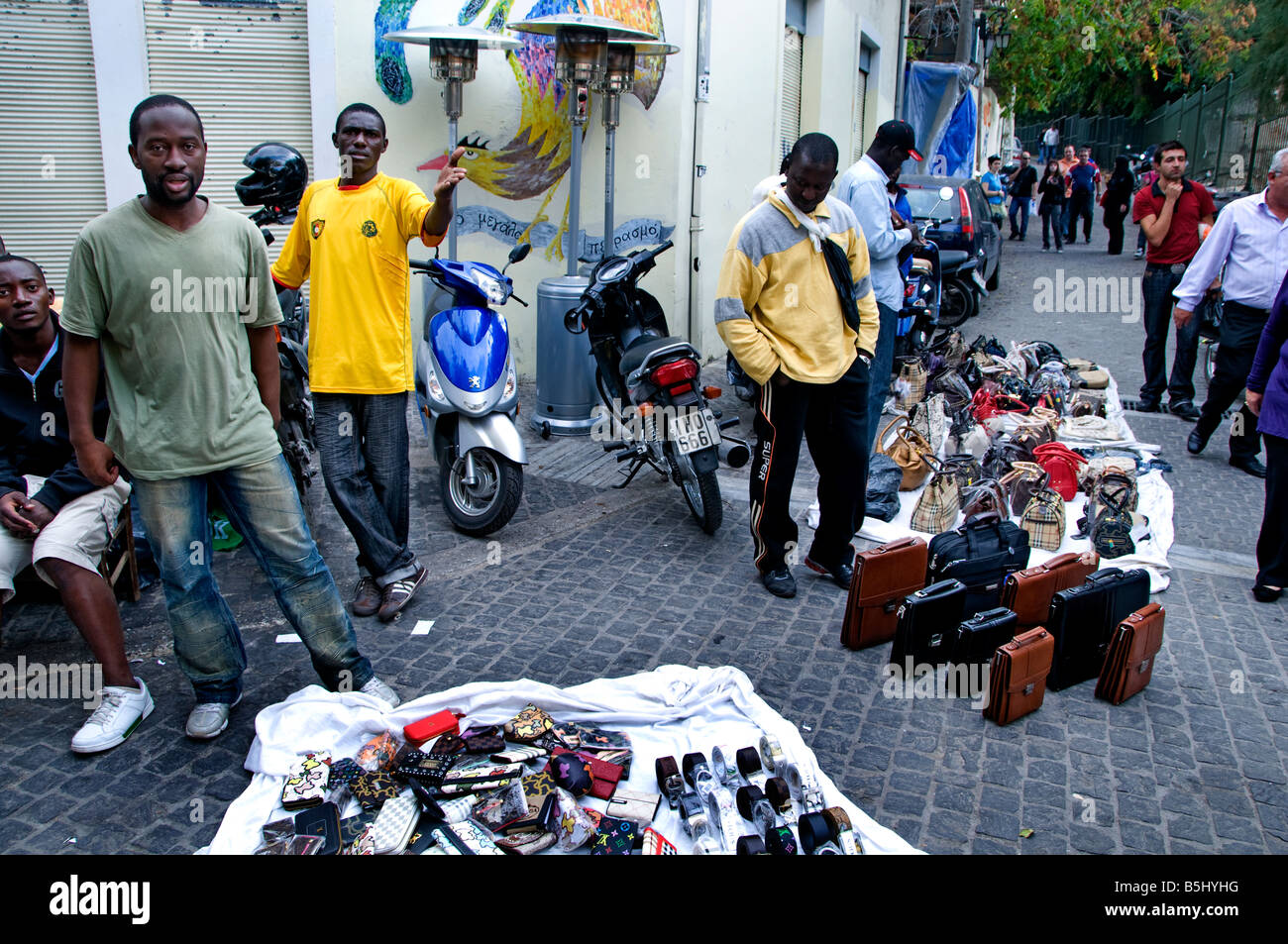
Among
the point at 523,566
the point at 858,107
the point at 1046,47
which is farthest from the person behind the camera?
the point at 1046,47

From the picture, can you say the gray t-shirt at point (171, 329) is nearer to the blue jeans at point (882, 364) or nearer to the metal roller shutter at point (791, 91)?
the blue jeans at point (882, 364)

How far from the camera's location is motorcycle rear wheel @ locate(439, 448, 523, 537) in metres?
5.47

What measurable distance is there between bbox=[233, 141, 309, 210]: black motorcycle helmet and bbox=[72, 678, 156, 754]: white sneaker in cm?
299

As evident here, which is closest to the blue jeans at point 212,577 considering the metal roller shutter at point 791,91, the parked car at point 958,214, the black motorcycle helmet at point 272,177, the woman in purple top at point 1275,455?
the black motorcycle helmet at point 272,177

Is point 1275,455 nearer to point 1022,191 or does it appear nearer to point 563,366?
point 563,366

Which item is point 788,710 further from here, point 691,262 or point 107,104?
point 107,104

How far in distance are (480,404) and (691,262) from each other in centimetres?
443

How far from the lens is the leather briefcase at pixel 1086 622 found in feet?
13.1

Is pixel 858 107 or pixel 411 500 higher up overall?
pixel 858 107

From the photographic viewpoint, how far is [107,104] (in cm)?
780

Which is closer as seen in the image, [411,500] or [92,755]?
[92,755]

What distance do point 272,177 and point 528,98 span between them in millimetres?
3628

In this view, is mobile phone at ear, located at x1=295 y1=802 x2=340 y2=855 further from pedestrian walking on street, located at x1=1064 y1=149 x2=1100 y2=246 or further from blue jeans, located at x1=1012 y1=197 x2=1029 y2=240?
blue jeans, located at x1=1012 y1=197 x2=1029 y2=240

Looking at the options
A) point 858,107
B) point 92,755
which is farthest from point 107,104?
point 858,107
